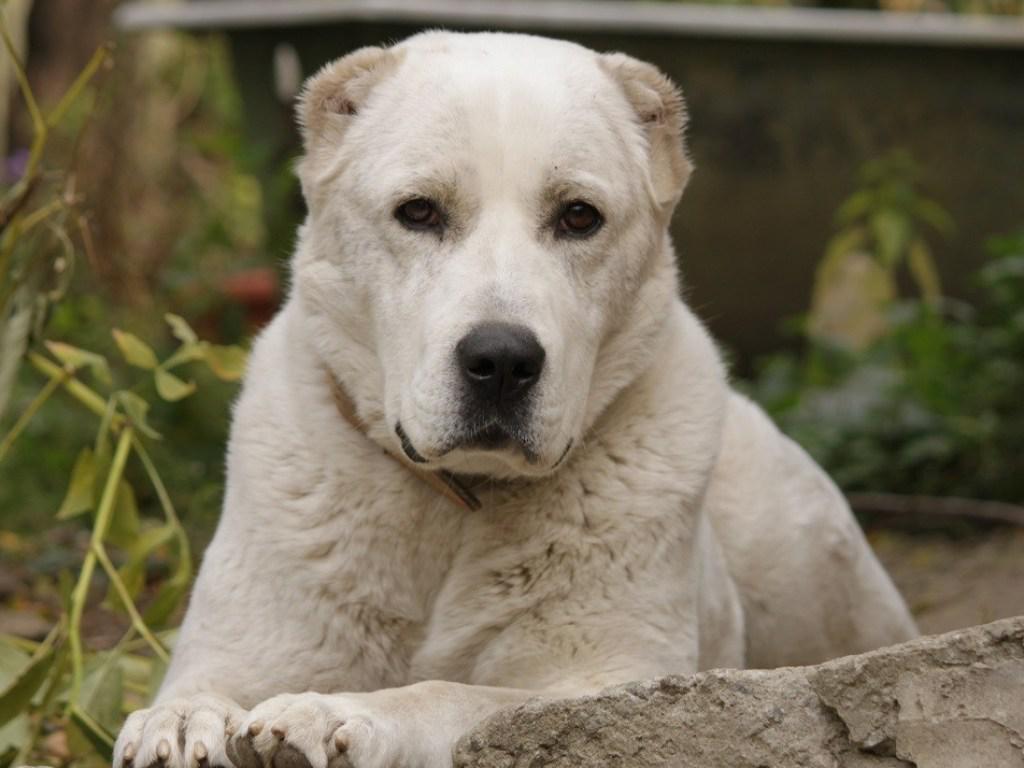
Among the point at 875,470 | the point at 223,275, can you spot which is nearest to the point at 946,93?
the point at 875,470

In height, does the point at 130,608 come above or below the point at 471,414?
below

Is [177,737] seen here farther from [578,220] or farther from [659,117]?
[659,117]

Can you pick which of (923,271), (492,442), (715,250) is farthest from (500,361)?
(715,250)

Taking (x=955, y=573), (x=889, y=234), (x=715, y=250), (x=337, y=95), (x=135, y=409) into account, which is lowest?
(x=715, y=250)

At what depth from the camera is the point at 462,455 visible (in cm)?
303

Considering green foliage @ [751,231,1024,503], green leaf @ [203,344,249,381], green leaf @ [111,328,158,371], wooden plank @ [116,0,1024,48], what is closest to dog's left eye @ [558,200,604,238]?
green leaf @ [203,344,249,381]

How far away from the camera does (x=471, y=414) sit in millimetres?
2938

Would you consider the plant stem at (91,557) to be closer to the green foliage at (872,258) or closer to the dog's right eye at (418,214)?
the dog's right eye at (418,214)

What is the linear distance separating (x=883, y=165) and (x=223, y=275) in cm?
335

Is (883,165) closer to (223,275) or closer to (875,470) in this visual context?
(875,470)

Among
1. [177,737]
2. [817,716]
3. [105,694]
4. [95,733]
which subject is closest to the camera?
[817,716]

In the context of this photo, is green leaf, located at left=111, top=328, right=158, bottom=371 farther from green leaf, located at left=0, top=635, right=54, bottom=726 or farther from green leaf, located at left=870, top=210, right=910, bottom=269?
green leaf, located at left=870, top=210, right=910, bottom=269

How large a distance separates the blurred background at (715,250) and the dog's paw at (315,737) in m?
1.46

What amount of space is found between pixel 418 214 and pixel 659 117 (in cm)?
62
